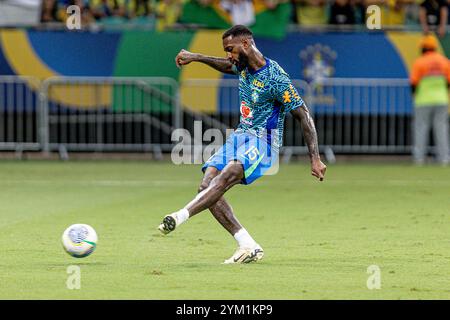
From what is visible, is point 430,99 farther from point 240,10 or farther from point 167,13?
point 167,13

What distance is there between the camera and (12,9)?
28.2m

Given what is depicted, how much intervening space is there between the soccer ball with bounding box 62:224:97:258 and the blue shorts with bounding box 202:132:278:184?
142 cm

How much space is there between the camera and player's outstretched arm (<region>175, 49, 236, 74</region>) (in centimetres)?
1299

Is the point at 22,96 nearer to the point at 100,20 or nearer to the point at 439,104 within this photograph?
the point at 100,20

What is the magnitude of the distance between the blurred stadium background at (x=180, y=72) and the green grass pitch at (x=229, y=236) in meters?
1.87

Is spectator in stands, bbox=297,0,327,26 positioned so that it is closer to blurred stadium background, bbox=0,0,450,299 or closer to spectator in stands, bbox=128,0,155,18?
blurred stadium background, bbox=0,0,450,299

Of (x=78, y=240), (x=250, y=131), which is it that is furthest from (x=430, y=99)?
(x=78, y=240)

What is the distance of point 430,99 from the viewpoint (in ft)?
87.1

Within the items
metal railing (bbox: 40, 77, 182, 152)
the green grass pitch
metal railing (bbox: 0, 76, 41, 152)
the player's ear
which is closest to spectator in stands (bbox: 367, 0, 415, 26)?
the green grass pitch

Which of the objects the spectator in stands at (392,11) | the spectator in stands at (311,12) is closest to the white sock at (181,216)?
the spectator in stands at (311,12)

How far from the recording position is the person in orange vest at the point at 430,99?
26281 mm

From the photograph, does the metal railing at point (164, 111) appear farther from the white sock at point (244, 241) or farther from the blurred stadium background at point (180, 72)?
the white sock at point (244, 241)

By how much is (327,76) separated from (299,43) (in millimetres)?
933
